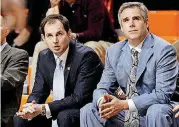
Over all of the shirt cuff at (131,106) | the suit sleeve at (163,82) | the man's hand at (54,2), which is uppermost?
the man's hand at (54,2)

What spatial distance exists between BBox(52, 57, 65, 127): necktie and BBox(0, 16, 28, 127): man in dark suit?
0.22 meters

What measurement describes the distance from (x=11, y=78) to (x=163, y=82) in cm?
97

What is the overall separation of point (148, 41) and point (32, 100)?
91cm

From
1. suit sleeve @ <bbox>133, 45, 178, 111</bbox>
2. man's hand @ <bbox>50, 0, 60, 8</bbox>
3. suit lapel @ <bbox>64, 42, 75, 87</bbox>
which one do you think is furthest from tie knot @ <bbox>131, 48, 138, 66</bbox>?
man's hand @ <bbox>50, 0, 60, 8</bbox>

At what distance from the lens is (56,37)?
3248 millimetres

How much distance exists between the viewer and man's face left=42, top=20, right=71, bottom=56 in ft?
10.6

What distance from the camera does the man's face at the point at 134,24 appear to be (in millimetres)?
2916

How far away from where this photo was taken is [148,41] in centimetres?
294

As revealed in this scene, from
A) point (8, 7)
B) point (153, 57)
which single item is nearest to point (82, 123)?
point (153, 57)

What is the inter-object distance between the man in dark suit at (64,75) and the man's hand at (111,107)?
31 cm

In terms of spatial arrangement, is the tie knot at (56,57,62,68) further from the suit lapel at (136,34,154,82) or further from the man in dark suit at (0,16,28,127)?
the suit lapel at (136,34,154,82)

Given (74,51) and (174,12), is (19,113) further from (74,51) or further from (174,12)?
(174,12)

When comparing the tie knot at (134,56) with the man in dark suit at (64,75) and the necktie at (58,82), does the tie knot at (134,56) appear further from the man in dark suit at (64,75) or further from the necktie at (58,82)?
the necktie at (58,82)

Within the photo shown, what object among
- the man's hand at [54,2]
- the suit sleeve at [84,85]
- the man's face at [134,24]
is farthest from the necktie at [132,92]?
the man's hand at [54,2]
